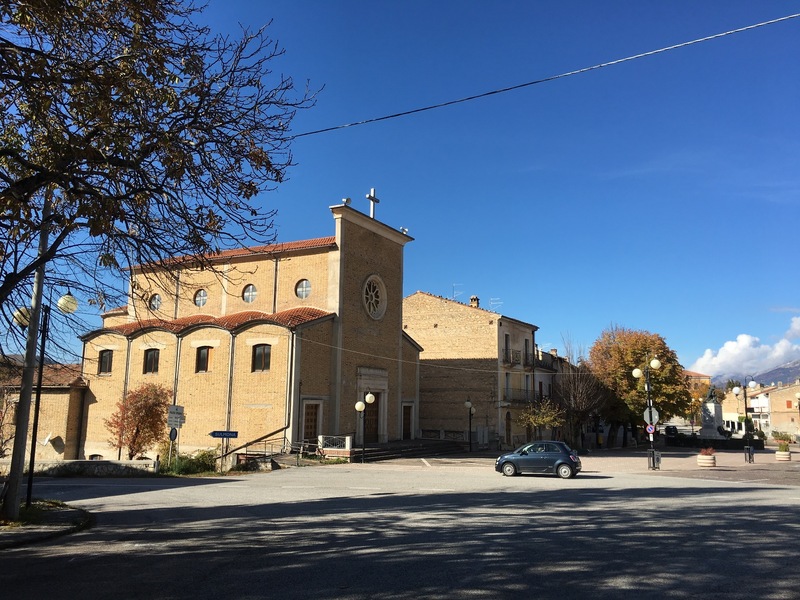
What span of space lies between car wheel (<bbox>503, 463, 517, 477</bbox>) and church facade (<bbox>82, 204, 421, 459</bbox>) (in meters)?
10.2

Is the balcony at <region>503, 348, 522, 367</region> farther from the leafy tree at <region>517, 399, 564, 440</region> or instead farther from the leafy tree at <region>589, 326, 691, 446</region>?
the leafy tree at <region>589, 326, 691, 446</region>

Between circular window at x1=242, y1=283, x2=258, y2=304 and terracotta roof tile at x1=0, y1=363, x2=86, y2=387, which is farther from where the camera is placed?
circular window at x1=242, y1=283, x2=258, y2=304

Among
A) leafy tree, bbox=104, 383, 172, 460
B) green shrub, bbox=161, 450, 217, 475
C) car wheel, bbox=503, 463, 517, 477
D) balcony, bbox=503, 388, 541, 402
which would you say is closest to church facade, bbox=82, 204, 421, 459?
leafy tree, bbox=104, 383, 172, 460

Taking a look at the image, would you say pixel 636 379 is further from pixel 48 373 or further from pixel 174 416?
pixel 48 373

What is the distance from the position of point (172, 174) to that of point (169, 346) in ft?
90.3

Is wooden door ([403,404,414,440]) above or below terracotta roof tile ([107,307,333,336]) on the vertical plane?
below

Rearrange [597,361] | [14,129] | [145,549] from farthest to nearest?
[597,361]
[14,129]
[145,549]

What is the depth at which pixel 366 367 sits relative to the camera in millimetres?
35594

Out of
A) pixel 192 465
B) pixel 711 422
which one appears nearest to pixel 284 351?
pixel 192 465

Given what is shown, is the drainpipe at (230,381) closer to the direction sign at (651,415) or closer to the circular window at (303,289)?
the circular window at (303,289)

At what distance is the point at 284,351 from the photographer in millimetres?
30797

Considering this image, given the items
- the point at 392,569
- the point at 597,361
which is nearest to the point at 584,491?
the point at 392,569

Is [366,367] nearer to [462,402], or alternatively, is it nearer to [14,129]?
[462,402]

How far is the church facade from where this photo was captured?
102 ft
